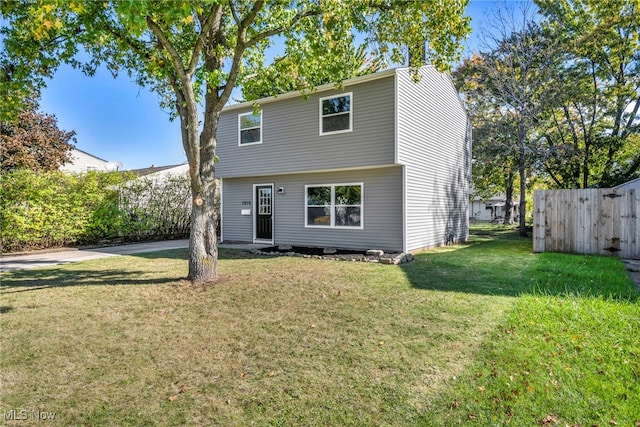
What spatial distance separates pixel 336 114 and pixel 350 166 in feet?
5.74

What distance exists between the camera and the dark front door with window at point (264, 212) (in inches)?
498

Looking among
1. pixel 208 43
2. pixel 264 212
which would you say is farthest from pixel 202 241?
pixel 264 212

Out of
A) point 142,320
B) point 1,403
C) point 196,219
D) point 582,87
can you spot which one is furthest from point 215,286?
point 582,87

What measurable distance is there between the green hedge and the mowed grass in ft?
17.3

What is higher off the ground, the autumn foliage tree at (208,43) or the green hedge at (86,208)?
the autumn foliage tree at (208,43)

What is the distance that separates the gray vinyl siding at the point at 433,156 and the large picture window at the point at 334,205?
5.49 ft

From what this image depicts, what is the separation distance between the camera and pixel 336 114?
10531mm

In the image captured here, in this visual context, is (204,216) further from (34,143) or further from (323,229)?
(34,143)

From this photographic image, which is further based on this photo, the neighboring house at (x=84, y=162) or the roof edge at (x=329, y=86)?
the neighboring house at (x=84, y=162)

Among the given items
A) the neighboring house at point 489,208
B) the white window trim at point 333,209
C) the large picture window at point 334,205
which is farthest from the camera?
the neighboring house at point 489,208

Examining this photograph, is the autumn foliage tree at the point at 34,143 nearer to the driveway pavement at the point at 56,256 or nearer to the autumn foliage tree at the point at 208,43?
the driveway pavement at the point at 56,256

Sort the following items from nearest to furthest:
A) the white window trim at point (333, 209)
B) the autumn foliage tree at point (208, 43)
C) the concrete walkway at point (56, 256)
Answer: the autumn foliage tree at point (208, 43), the concrete walkway at point (56, 256), the white window trim at point (333, 209)
